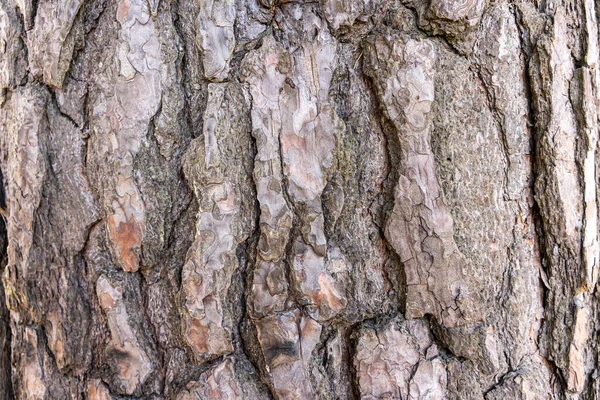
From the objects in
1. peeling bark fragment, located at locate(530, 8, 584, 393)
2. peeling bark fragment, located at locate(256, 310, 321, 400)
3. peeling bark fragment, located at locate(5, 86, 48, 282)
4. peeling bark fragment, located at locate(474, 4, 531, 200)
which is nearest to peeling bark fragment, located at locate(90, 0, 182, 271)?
peeling bark fragment, located at locate(5, 86, 48, 282)

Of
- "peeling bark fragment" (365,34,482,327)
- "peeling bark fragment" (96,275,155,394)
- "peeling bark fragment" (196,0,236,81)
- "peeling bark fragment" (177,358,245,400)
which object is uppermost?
"peeling bark fragment" (196,0,236,81)

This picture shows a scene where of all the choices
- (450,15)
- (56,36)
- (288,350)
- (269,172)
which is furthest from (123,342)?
(450,15)

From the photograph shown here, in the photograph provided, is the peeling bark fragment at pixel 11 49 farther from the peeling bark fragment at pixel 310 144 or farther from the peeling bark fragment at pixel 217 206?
the peeling bark fragment at pixel 310 144

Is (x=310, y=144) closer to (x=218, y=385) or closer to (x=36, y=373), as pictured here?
(x=218, y=385)

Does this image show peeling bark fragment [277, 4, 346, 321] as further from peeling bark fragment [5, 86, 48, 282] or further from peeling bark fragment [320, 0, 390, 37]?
peeling bark fragment [5, 86, 48, 282]

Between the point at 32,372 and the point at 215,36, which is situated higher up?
the point at 215,36

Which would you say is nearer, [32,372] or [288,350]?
[288,350]

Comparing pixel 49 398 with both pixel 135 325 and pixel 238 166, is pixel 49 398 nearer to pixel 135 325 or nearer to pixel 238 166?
pixel 135 325
